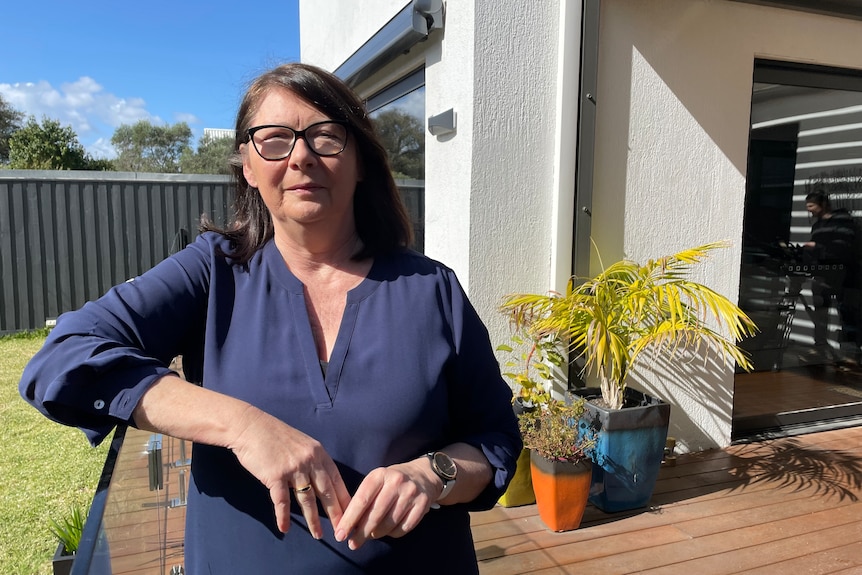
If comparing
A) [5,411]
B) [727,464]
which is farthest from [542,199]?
[5,411]

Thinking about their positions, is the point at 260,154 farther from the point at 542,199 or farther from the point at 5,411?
the point at 5,411

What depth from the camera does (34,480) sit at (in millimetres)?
3492

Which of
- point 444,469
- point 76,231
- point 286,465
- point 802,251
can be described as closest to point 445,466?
point 444,469

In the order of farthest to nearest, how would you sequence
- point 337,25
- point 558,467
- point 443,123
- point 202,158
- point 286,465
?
point 202,158 → point 337,25 → point 443,123 → point 558,467 → point 286,465

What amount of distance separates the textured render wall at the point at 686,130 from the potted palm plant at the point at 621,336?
45 cm

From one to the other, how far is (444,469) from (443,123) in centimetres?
253

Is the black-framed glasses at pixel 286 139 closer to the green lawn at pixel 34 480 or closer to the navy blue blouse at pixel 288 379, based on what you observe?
the navy blue blouse at pixel 288 379

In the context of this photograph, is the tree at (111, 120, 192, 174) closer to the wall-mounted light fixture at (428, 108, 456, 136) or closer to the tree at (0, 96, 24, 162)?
the tree at (0, 96, 24, 162)

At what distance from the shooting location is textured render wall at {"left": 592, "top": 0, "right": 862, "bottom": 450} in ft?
10.8

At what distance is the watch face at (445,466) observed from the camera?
0.99 metres

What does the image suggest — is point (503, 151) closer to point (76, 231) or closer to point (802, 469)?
point (802, 469)

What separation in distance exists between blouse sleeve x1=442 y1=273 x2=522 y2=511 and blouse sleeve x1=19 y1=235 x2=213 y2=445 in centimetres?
48


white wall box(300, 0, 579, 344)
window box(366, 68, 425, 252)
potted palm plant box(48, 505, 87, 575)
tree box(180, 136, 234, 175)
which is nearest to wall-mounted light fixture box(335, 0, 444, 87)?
white wall box(300, 0, 579, 344)

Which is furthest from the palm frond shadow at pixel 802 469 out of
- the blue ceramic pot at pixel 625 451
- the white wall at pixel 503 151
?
the white wall at pixel 503 151
